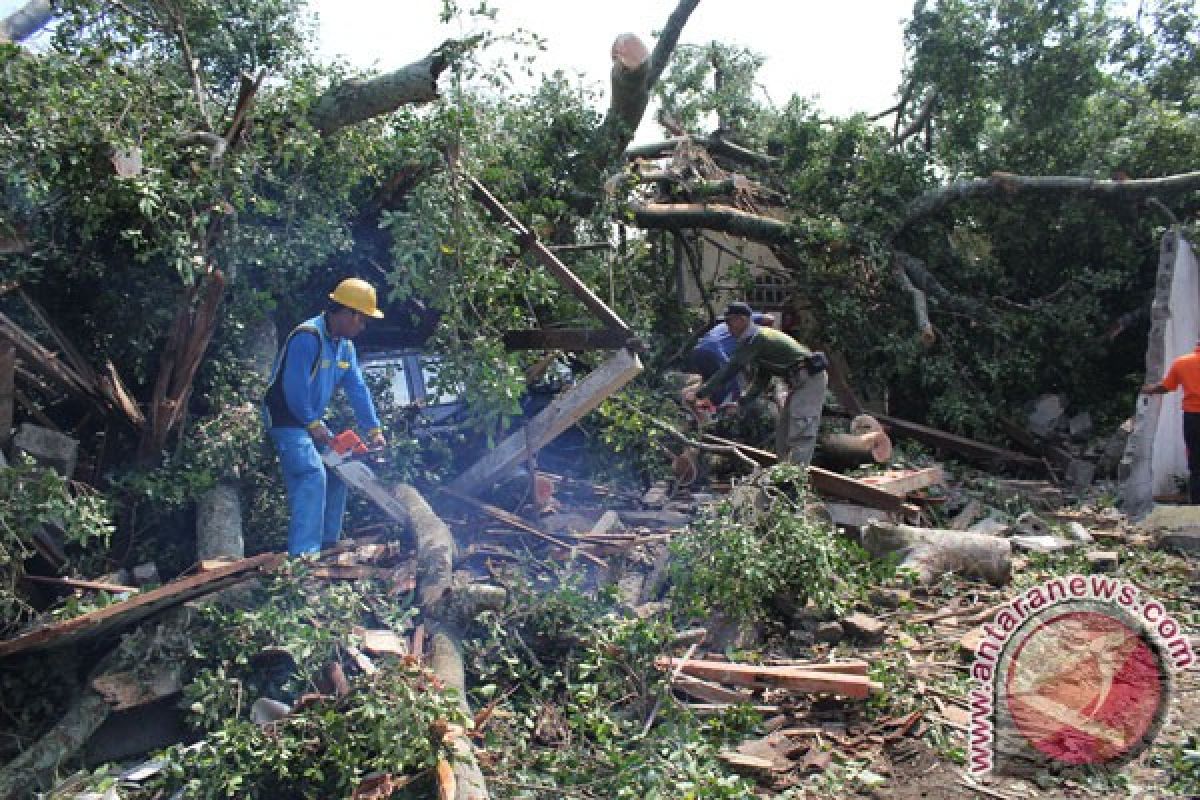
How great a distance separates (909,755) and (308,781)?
2.57 m

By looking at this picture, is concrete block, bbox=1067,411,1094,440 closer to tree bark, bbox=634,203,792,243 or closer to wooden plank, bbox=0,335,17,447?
tree bark, bbox=634,203,792,243

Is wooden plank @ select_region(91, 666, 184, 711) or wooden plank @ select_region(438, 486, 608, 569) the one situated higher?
wooden plank @ select_region(438, 486, 608, 569)

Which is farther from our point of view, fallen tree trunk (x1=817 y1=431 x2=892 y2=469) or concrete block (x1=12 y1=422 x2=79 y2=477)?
fallen tree trunk (x1=817 y1=431 x2=892 y2=469)

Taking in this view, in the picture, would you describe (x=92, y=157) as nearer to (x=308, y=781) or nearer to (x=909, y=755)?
(x=308, y=781)

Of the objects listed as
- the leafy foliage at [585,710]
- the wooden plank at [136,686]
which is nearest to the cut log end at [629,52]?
the leafy foliage at [585,710]

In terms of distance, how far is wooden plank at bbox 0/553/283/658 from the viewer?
4.23 meters

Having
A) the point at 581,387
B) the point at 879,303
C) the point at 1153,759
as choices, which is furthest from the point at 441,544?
the point at 879,303

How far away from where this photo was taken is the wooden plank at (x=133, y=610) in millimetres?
4227

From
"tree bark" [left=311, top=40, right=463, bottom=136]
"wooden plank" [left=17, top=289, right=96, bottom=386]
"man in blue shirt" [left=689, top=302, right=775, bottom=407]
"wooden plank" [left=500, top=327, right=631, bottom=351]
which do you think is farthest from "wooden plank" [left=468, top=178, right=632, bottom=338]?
"wooden plank" [left=17, top=289, right=96, bottom=386]

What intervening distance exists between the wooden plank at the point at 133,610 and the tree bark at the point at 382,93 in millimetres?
3111

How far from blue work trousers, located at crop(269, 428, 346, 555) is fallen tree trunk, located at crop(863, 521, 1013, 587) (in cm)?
368

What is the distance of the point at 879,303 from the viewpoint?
10023 millimetres

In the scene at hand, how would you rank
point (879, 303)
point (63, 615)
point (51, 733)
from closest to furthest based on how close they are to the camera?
point (51, 733)
point (63, 615)
point (879, 303)

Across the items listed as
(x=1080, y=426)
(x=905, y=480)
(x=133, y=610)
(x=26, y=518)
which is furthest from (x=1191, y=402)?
(x=26, y=518)
